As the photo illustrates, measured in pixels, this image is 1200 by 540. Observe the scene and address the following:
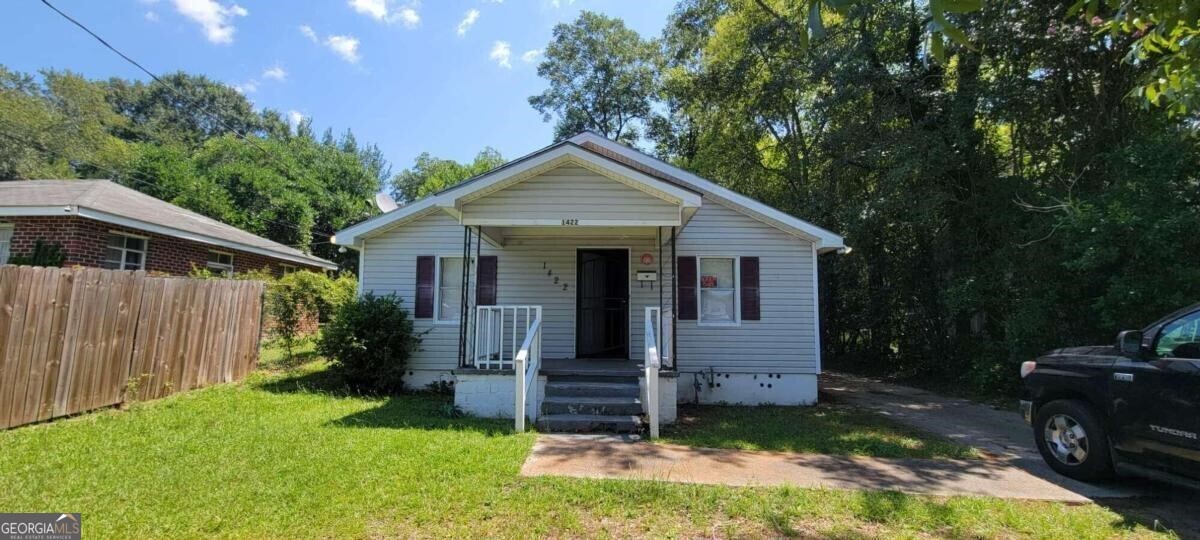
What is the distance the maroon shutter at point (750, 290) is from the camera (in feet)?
29.3

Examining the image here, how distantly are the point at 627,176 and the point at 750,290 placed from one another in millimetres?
3316

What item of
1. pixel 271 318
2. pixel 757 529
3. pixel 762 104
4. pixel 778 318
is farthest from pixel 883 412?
pixel 271 318

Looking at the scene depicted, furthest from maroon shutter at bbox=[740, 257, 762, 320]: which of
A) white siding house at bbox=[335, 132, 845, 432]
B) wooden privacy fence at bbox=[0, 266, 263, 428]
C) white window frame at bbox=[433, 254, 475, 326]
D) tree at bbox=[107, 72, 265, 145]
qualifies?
tree at bbox=[107, 72, 265, 145]

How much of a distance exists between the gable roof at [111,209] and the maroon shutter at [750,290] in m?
12.0

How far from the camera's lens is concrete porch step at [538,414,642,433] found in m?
6.37

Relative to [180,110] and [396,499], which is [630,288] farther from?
[180,110]

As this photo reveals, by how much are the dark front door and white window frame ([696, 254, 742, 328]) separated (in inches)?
49.5

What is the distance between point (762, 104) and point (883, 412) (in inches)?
362

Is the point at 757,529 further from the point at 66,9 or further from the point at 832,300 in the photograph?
the point at 832,300

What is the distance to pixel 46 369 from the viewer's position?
18.7 ft

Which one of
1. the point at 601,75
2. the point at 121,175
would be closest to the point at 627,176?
the point at 601,75

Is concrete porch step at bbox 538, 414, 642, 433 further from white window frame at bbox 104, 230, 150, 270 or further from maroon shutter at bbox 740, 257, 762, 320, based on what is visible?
white window frame at bbox 104, 230, 150, 270

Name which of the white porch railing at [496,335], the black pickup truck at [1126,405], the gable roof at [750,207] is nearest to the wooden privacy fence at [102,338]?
the white porch railing at [496,335]

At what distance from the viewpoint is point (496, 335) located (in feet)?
28.1
